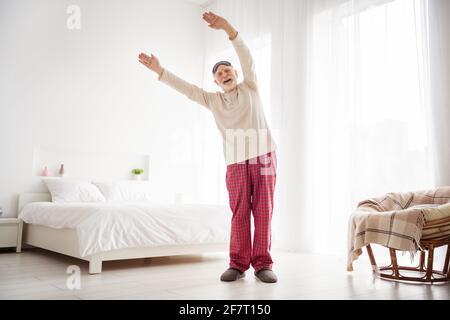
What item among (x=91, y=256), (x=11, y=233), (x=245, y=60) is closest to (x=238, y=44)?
(x=245, y=60)

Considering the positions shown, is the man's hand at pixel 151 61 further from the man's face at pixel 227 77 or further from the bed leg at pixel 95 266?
the bed leg at pixel 95 266

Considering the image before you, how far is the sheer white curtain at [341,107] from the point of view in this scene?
3.40m

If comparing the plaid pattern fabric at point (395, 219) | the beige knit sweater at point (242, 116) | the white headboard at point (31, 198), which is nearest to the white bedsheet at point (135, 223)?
the white headboard at point (31, 198)

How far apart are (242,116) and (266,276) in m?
0.97

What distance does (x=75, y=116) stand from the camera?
4664 mm

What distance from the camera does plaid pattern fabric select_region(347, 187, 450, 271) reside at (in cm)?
234

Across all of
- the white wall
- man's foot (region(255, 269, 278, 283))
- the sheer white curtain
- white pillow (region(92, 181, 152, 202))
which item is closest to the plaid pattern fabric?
the sheer white curtain

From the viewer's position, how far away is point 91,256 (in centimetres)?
271

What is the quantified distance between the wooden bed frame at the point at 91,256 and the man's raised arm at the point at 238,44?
144cm

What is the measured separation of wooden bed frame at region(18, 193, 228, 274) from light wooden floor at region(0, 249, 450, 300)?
89 millimetres

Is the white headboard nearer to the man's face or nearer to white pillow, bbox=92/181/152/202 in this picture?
white pillow, bbox=92/181/152/202

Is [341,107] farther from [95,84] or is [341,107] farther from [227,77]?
[95,84]

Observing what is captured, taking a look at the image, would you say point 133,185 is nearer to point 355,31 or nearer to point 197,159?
point 197,159

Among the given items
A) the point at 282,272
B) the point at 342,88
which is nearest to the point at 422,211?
the point at 282,272
